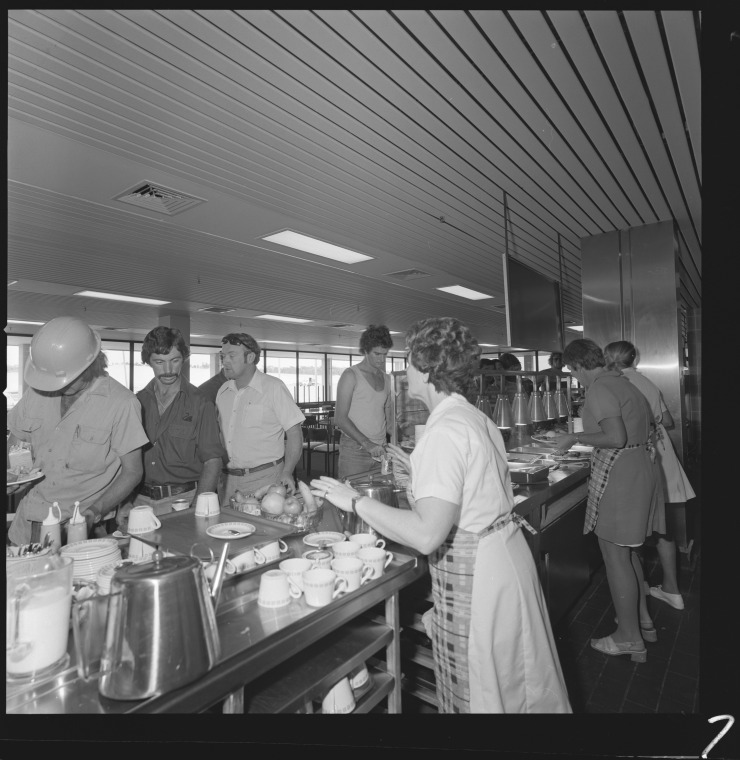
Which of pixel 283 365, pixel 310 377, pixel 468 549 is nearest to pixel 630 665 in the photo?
pixel 468 549

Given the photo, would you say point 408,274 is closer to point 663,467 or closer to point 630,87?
point 663,467

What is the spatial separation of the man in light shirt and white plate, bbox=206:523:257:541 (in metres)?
1.20

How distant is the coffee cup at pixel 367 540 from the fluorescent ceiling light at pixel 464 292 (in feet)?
17.4

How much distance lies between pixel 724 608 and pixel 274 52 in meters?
2.50

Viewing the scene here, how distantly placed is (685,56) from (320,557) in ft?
8.15

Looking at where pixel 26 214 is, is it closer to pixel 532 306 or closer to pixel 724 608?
pixel 532 306

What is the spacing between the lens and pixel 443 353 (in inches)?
58.8

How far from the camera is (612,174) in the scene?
3033 millimetres

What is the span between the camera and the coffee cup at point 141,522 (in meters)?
1.60

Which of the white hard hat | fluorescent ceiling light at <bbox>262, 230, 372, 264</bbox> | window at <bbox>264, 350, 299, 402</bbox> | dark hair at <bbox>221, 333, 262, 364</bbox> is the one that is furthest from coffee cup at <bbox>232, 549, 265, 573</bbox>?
window at <bbox>264, 350, 299, 402</bbox>

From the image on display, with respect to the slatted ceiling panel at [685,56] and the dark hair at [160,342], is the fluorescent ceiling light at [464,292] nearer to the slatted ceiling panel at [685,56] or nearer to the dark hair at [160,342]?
the slatted ceiling panel at [685,56]

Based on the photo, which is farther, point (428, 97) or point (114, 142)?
point (114, 142)
